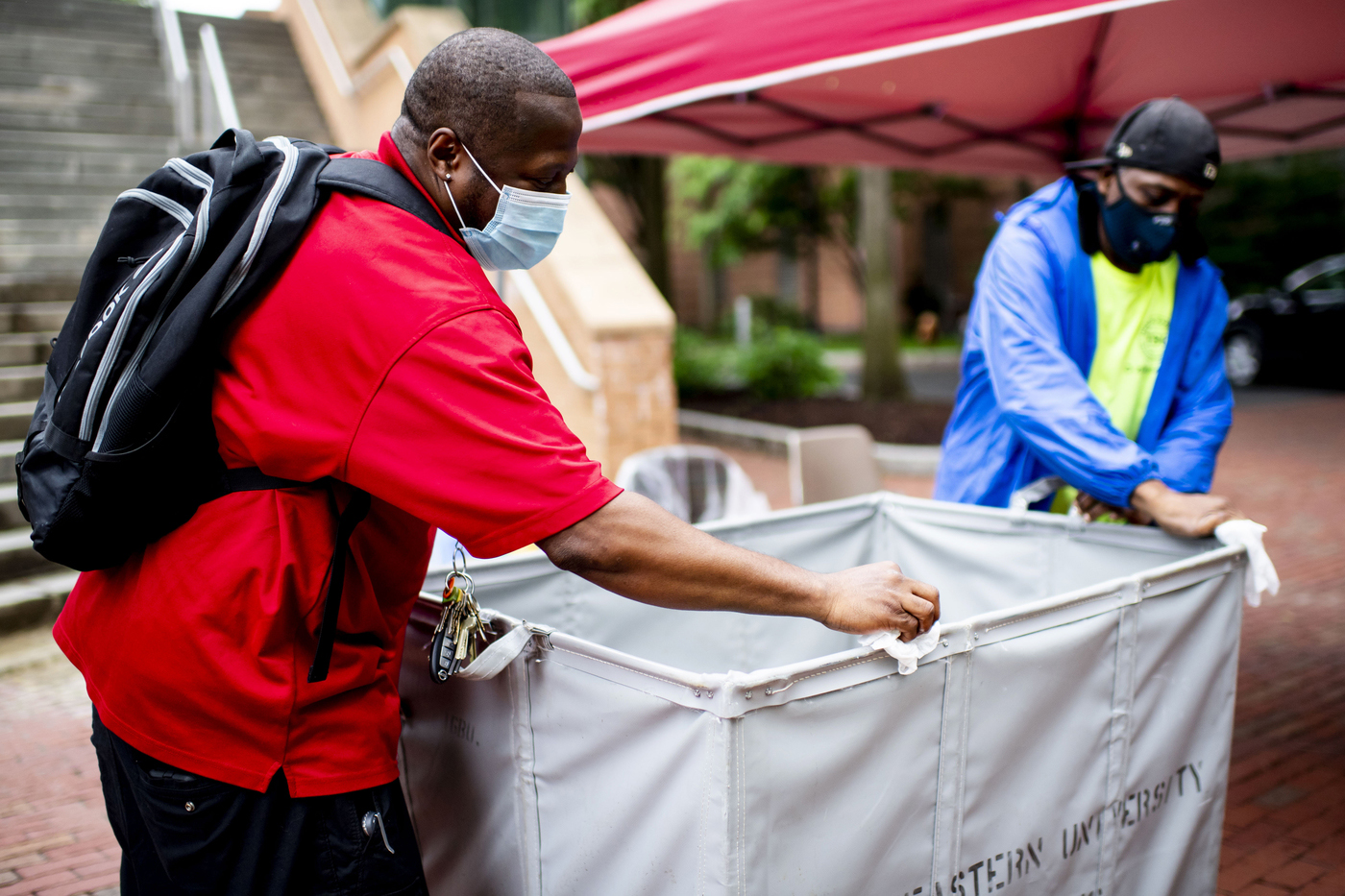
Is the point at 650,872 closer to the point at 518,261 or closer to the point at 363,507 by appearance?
the point at 363,507

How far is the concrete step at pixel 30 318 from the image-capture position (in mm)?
6508

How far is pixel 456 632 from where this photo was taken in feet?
5.71

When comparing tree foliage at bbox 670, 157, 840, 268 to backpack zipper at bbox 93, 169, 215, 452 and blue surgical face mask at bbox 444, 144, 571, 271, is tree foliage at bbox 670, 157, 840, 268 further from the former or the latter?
backpack zipper at bbox 93, 169, 215, 452

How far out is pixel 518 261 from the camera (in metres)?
1.68

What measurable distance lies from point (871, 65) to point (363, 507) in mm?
3670

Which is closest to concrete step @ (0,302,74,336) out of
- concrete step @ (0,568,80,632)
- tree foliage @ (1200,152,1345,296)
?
concrete step @ (0,568,80,632)

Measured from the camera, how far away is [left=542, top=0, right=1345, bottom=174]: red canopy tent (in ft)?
10.6

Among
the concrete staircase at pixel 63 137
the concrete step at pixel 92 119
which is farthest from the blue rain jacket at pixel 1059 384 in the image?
the concrete step at pixel 92 119

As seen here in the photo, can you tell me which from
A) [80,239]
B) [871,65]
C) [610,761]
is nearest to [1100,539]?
[610,761]

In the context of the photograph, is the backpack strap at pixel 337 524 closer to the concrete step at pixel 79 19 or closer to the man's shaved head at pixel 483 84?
the man's shaved head at pixel 483 84

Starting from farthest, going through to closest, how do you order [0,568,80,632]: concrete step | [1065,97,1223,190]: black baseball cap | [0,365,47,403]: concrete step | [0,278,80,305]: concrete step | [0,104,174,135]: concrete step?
1. [0,104,174,135]: concrete step
2. [0,278,80,305]: concrete step
3. [0,365,47,403]: concrete step
4. [0,568,80,632]: concrete step
5. [1065,97,1223,190]: black baseball cap

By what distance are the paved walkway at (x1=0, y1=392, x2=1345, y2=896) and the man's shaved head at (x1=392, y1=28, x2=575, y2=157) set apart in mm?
2761

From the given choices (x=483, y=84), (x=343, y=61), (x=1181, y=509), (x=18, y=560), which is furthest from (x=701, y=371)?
(x=483, y=84)

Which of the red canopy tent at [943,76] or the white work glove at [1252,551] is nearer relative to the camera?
the white work glove at [1252,551]
